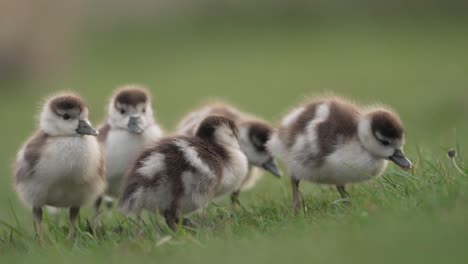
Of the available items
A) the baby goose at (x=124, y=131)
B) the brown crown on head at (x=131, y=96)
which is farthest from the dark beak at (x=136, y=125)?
the brown crown on head at (x=131, y=96)

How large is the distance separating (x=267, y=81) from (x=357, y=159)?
58.5 ft

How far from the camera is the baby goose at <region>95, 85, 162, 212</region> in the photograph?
6832mm

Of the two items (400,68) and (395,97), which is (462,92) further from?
(400,68)

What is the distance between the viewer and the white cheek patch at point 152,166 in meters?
5.52

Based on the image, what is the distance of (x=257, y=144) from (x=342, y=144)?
1.20 m

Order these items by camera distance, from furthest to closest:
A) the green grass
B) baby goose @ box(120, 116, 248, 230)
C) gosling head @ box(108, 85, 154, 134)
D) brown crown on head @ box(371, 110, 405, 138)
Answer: gosling head @ box(108, 85, 154, 134) → brown crown on head @ box(371, 110, 405, 138) → baby goose @ box(120, 116, 248, 230) → the green grass

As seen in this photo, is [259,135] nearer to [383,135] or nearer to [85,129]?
[383,135]

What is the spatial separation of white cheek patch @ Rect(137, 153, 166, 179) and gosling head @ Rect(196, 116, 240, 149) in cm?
51

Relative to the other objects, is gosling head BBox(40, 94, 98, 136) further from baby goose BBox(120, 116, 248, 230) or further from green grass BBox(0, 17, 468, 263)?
green grass BBox(0, 17, 468, 263)

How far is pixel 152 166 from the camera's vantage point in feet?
18.2

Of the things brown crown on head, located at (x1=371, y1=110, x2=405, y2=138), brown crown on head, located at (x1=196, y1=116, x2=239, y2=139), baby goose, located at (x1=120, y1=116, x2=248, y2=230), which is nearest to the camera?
baby goose, located at (x1=120, y1=116, x2=248, y2=230)

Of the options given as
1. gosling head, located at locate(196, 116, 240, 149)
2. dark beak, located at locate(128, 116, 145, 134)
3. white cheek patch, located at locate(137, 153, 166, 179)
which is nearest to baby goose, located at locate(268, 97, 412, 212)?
gosling head, located at locate(196, 116, 240, 149)

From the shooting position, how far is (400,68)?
69.1 feet

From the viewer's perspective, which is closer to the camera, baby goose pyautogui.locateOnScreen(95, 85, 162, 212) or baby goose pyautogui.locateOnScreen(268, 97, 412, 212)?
baby goose pyautogui.locateOnScreen(268, 97, 412, 212)
